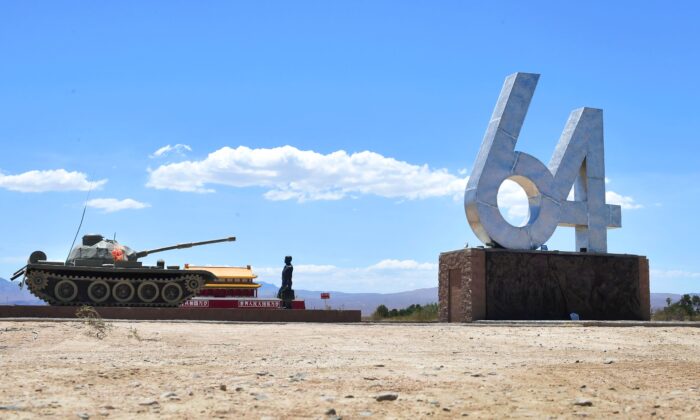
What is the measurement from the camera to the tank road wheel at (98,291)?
76.0ft

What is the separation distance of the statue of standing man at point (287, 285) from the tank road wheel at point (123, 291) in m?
4.72

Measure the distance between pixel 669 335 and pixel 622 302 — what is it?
344 inches

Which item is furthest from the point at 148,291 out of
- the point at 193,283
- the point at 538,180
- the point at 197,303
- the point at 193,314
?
the point at 538,180

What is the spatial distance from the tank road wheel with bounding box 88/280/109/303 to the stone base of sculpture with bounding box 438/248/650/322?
10838 millimetres

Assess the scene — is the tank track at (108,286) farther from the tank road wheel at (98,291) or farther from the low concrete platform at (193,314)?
the low concrete platform at (193,314)

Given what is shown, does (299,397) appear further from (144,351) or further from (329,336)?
(329,336)

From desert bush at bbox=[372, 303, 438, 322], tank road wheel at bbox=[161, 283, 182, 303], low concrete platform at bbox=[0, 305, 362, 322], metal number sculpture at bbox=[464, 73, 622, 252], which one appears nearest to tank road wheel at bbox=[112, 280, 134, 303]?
tank road wheel at bbox=[161, 283, 182, 303]

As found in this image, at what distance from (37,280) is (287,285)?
24.6 feet

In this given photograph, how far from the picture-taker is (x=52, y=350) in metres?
10.8

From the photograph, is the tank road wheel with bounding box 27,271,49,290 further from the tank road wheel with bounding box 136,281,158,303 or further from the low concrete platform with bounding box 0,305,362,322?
the tank road wheel with bounding box 136,281,158,303

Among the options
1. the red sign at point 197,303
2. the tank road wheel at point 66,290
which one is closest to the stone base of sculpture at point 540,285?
the red sign at point 197,303

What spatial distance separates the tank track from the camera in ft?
74.1

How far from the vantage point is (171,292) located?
23.9 m

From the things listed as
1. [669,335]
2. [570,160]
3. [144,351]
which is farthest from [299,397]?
[570,160]
